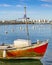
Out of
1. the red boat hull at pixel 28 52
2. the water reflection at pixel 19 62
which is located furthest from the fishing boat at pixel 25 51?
the water reflection at pixel 19 62

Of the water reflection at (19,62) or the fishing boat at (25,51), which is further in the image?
the water reflection at (19,62)

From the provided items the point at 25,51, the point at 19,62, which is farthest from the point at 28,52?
the point at 19,62

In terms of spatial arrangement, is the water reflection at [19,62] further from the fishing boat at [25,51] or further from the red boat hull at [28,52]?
the red boat hull at [28,52]

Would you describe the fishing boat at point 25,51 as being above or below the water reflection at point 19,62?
above

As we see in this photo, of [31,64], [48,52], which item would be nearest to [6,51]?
[31,64]

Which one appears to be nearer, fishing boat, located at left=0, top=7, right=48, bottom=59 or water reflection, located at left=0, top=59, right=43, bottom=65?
fishing boat, located at left=0, top=7, right=48, bottom=59

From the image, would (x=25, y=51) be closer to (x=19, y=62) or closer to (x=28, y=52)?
(x=28, y=52)

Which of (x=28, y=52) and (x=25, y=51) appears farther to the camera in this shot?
(x=28, y=52)

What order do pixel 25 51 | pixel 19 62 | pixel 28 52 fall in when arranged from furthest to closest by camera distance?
pixel 19 62
pixel 28 52
pixel 25 51

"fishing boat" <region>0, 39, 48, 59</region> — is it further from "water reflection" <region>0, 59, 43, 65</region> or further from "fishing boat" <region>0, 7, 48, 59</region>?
"water reflection" <region>0, 59, 43, 65</region>

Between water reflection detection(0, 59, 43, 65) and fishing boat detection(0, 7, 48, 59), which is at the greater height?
fishing boat detection(0, 7, 48, 59)

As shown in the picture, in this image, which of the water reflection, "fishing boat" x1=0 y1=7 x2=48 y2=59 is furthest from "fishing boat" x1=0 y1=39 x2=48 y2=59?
the water reflection

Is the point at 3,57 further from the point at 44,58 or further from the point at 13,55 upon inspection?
the point at 44,58

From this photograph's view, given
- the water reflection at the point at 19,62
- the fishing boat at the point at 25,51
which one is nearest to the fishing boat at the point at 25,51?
the fishing boat at the point at 25,51
